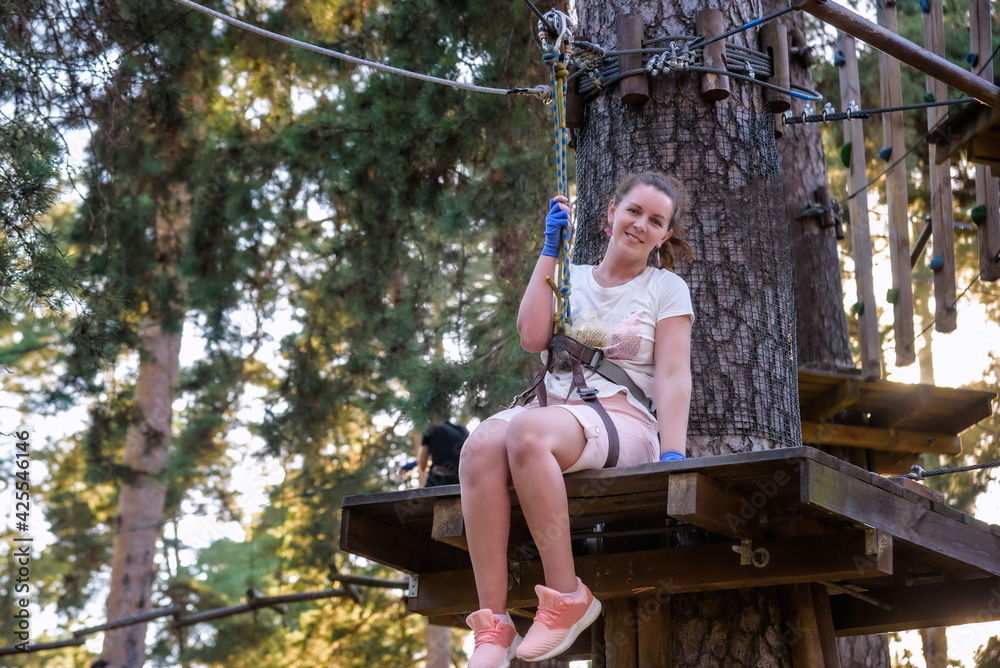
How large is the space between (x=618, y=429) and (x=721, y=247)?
2.76 ft

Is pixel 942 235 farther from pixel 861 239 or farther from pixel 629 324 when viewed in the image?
pixel 629 324

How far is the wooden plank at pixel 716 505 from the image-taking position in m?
2.43

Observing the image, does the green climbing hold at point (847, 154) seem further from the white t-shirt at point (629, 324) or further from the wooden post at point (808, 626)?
the wooden post at point (808, 626)

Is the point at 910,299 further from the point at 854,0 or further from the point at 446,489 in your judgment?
the point at 854,0

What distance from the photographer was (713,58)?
337 centimetres

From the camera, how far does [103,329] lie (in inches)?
220

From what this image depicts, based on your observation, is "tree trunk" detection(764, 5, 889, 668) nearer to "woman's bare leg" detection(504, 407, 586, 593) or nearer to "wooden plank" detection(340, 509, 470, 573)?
"wooden plank" detection(340, 509, 470, 573)

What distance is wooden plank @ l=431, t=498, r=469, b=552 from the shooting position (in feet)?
8.89

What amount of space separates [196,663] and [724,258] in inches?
495

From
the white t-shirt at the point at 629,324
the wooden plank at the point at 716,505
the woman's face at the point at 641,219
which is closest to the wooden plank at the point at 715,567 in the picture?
the wooden plank at the point at 716,505

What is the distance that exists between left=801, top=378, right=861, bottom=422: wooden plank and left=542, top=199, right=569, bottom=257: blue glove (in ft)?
9.23

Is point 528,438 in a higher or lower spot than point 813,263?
lower

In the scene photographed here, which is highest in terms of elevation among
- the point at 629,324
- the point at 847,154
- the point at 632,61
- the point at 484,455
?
the point at 847,154

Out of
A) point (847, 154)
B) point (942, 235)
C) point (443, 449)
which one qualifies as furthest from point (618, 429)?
point (443, 449)
